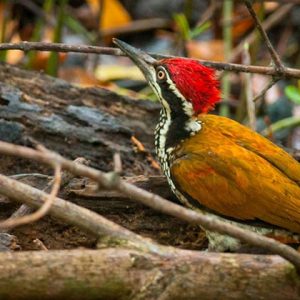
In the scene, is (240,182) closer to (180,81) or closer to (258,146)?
(258,146)

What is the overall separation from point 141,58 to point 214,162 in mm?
811

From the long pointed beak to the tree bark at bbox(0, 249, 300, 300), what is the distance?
1654mm

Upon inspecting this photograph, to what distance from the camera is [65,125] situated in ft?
18.9

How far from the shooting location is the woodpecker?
4539 millimetres

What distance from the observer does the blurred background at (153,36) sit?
8477 mm

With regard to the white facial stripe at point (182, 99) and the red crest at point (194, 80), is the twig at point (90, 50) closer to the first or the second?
the red crest at point (194, 80)

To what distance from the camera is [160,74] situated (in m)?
4.96

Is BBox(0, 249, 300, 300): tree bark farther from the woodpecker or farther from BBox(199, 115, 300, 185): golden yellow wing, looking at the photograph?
BBox(199, 115, 300, 185): golden yellow wing

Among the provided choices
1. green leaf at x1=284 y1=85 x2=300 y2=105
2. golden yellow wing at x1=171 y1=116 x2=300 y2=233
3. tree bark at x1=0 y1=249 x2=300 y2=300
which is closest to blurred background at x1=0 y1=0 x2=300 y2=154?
green leaf at x1=284 y1=85 x2=300 y2=105

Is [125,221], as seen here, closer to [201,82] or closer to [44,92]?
[201,82]

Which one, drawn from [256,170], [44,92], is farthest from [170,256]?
[44,92]

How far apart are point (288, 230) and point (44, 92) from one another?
220 centimetres

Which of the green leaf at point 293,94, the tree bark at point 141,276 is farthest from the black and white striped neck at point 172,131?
the tree bark at point 141,276

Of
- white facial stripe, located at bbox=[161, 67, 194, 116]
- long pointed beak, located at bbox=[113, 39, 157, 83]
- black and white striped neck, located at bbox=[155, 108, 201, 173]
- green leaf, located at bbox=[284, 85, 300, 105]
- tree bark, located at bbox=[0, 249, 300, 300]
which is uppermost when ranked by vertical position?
long pointed beak, located at bbox=[113, 39, 157, 83]
